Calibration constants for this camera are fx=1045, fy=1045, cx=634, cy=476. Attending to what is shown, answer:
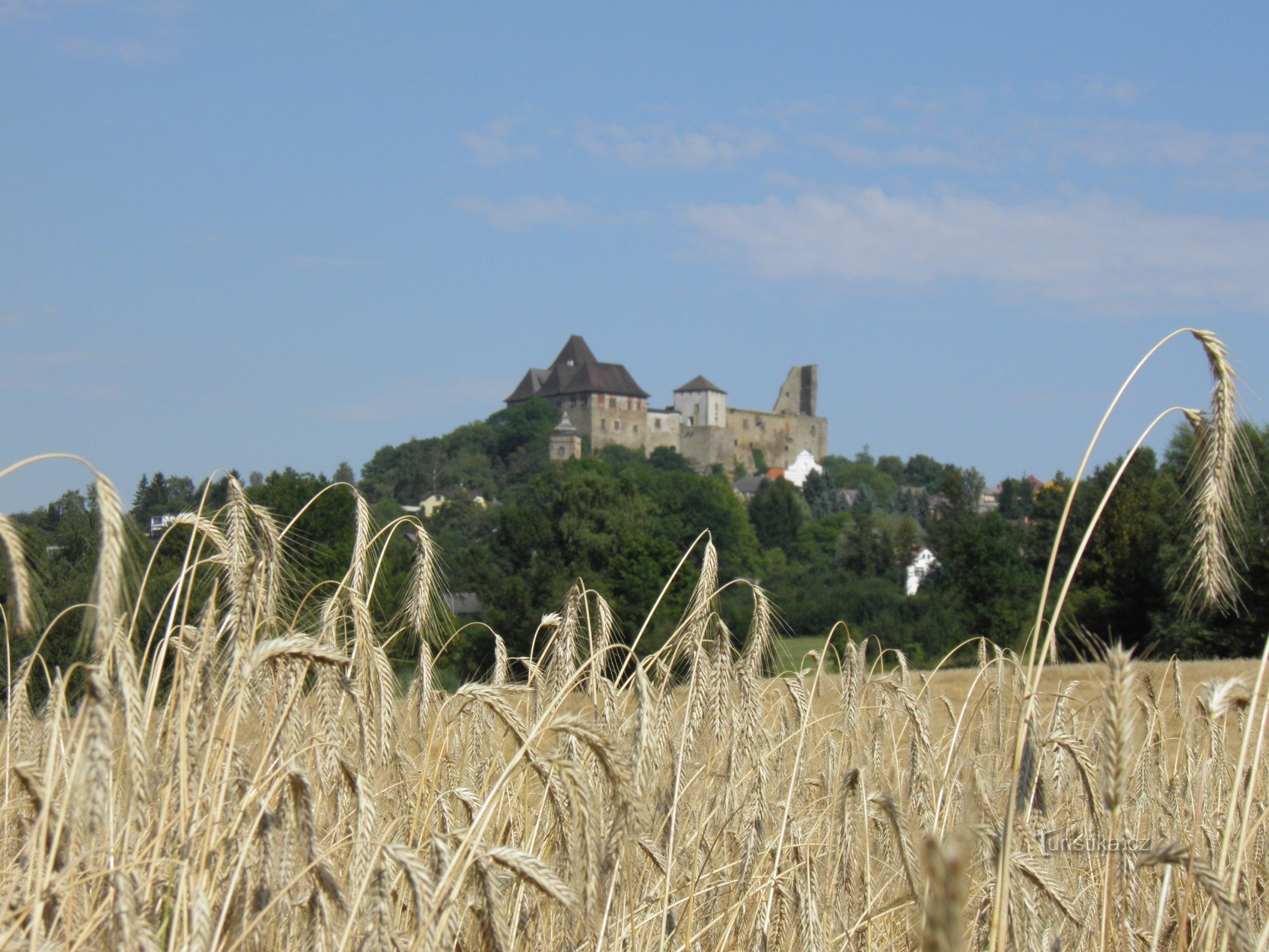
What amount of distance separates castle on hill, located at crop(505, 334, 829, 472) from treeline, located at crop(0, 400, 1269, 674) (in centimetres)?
2810

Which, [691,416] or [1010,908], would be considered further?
[691,416]

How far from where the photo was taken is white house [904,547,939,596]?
208ft

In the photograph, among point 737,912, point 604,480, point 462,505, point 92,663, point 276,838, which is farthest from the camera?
point 462,505

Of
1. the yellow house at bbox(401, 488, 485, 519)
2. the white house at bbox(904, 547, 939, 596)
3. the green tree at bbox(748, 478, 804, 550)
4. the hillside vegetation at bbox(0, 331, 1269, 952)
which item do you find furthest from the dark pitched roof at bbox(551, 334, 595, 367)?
the hillside vegetation at bbox(0, 331, 1269, 952)

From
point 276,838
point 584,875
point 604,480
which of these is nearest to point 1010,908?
point 584,875

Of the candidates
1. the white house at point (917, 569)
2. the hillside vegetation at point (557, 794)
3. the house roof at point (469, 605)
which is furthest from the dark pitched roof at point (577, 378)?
the hillside vegetation at point (557, 794)

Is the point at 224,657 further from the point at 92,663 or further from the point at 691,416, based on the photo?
the point at 691,416

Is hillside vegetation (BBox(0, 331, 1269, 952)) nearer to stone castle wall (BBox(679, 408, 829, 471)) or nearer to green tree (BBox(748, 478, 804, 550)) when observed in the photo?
green tree (BBox(748, 478, 804, 550))

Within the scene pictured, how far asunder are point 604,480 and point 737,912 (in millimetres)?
42800

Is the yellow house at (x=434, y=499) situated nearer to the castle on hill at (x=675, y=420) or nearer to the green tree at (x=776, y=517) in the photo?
the castle on hill at (x=675, y=420)

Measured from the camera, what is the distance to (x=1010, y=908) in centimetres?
214

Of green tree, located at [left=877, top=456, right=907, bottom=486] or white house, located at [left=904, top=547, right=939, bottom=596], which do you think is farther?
green tree, located at [left=877, top=456, right=907, bottom=486]

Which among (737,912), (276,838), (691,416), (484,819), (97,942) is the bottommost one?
(737,912)

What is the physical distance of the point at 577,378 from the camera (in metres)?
112
